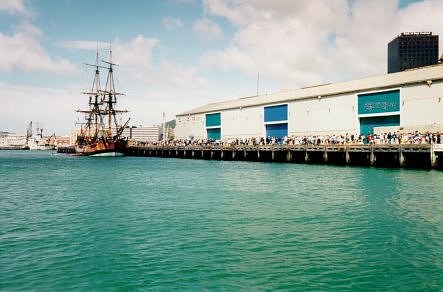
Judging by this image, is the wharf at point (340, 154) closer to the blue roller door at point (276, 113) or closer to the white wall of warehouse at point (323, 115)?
the white wall of warehouse at point (323, 115)

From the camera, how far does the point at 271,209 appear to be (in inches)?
809

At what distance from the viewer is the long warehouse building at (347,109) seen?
155 feet

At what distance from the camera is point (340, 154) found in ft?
159

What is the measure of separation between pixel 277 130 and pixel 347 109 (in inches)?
578

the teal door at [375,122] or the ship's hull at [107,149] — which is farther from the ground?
the teal door at [375,122]

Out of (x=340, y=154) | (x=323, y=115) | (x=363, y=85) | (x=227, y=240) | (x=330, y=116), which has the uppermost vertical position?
(x=363, y=85)

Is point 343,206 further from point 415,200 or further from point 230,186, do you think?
point 230,186

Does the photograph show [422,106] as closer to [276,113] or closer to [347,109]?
[347,109]

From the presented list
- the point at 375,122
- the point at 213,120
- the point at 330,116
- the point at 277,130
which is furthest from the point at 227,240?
the point at 213,120

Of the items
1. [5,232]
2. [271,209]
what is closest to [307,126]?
[271,209]

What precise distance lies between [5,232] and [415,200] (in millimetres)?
19786

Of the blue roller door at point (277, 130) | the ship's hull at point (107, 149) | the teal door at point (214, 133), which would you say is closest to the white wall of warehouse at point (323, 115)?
the blue roller door at point (277, 130)

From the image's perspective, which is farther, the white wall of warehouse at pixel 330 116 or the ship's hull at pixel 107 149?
the ship's hull at pixel 107 149

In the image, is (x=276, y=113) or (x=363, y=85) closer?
(x=363, y=85)
